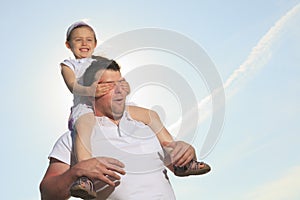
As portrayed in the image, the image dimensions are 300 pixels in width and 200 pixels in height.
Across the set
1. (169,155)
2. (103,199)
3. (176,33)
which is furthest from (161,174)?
(176,33)

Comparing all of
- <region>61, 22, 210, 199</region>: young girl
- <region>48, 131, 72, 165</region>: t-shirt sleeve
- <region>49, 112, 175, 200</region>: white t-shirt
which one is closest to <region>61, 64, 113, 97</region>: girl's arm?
<region>61, 22, 210, 199</region>: young girl

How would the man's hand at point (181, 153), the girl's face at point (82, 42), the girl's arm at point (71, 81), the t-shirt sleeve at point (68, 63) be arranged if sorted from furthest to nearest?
the girl's face at point (82, 42)
the t-shirt sleeve at point (68, 63)
the girl's arm at point (71, 81)
the man's hand at point (181, 153)

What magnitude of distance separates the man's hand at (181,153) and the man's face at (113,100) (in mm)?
448

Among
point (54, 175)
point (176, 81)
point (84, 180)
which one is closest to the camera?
point (84, 180)

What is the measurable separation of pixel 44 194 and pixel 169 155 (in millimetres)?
833

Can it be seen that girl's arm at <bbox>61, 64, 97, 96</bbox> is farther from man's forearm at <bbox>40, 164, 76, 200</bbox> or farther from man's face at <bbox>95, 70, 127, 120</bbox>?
man's forearm at <bbox>40, 164, 76, 200</bbox>

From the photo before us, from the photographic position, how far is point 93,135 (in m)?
3.29

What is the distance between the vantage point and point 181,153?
10.6ft

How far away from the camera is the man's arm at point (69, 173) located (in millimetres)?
2910

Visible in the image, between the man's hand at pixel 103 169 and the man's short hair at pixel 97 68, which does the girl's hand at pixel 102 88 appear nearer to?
the man's short hair at pixel 97 68

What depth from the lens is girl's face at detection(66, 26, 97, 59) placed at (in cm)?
483

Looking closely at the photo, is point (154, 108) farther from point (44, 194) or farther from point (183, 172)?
point (44, 194)

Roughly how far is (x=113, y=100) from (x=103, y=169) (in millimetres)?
646

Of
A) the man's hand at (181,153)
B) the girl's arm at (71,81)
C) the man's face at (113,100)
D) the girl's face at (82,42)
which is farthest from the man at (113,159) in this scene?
the girl's face at (82,42)
